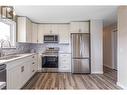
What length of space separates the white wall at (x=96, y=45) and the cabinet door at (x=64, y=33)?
126 centimetres

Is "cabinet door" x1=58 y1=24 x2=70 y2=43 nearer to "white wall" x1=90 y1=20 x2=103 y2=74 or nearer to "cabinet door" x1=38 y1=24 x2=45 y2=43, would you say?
"cabinet door" x1=38 y1=24 x2=45 y2=43

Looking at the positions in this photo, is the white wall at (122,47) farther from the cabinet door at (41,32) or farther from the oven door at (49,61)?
the cabinet door at (41,32)

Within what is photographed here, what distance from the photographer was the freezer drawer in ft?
19.9

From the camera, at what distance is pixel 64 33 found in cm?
683

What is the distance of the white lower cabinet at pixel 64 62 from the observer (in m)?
6.53

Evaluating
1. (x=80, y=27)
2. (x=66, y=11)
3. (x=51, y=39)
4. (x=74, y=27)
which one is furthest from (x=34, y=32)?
(x=66, y=11)

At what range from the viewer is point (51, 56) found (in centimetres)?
649

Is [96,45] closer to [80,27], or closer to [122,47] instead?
[80,27]

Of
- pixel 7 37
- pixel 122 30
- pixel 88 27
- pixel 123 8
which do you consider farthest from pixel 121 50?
pixel 7 37

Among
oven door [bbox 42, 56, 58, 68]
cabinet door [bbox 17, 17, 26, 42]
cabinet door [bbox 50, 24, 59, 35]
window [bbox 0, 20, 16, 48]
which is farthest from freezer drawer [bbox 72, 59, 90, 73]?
window [bbox 0, 20, 16, 48]

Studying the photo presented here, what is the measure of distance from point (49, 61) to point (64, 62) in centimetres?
67

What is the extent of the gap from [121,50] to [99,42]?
2.02 m

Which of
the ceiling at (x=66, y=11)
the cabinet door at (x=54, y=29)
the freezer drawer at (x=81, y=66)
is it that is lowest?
the freezer drawer at (x=81, y=66)

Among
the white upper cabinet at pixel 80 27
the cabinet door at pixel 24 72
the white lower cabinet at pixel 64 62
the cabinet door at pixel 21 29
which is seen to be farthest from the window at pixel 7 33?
the white upper cabinet at pixel 80 27
